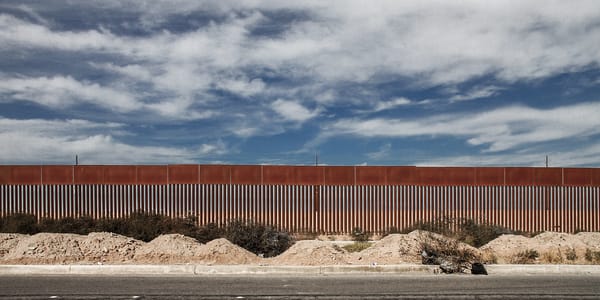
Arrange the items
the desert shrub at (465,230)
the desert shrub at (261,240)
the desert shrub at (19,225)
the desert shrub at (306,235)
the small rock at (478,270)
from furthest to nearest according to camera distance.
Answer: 1. the desert shrub at (306,235)
2. the desert shrub at (19,225)
3. the desert shrub at (465,230)
4. the desert shrub at (261,240)
5. the small rock at (478,270)

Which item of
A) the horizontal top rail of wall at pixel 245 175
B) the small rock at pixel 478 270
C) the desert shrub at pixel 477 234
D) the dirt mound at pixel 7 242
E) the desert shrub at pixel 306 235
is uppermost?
the horizontal top rail of wall at pixel 245 175

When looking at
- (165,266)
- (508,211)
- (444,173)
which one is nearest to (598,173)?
(508,211)

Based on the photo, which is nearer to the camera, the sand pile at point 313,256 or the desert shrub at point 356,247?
the sand pile at point 313,256

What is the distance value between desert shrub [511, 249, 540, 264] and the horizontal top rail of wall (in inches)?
404

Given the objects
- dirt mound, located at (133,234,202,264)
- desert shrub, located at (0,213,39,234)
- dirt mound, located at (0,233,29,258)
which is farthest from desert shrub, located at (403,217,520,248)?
desert shrub, located at (0,213,39,234)

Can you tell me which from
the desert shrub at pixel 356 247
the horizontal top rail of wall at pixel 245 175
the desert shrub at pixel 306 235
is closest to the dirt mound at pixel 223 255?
the desert shrub at pixel 356 247

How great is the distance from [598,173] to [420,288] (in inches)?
804

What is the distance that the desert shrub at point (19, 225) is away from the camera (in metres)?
20.6

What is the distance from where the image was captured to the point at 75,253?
15109 millimetres

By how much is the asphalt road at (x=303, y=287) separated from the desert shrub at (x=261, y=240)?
4259 millimetres

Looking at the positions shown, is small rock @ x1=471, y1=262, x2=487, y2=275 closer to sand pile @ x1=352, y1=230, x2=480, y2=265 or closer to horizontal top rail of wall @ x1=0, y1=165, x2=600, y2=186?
sand pile @ x1=352, y1=230, x2=480, y2=265

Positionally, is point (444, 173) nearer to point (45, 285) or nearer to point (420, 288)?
point (420, 288)

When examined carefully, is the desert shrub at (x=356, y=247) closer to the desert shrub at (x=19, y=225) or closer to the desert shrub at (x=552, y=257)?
the desert shrub at (x=552, y=257)

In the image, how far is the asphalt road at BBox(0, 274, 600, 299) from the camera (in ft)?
33.0
